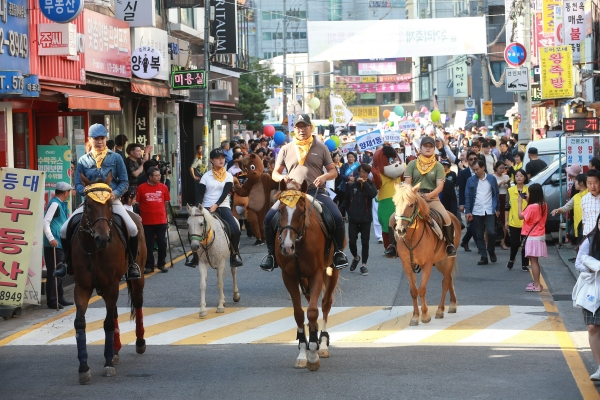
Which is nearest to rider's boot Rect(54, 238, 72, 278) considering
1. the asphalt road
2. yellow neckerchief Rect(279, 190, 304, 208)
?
the asphalt road

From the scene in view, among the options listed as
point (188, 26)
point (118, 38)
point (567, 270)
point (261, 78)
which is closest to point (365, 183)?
point (567, 270)

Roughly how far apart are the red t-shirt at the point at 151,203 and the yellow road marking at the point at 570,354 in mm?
7381

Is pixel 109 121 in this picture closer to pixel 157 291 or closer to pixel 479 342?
pixel 157 291

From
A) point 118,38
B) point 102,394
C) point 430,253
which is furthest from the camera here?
point 118,38

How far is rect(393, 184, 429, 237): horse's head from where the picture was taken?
466 inches

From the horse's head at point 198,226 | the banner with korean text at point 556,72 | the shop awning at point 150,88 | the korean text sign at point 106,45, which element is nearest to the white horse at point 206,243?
the horse's head at point 198,226

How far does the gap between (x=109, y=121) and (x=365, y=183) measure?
32.2 feet

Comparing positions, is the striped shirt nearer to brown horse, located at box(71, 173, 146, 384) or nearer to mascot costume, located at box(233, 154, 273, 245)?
brown horse, located at box(71, 173, 146, 384)

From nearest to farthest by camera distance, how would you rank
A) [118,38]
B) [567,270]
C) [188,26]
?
[567,270] < [118,38] < [188,26]

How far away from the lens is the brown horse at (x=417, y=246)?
467 inches

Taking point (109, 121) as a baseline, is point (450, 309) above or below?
below

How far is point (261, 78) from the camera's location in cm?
6731

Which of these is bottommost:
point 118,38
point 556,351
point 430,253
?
point 556,351

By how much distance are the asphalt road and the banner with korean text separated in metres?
Answer: 18.0
